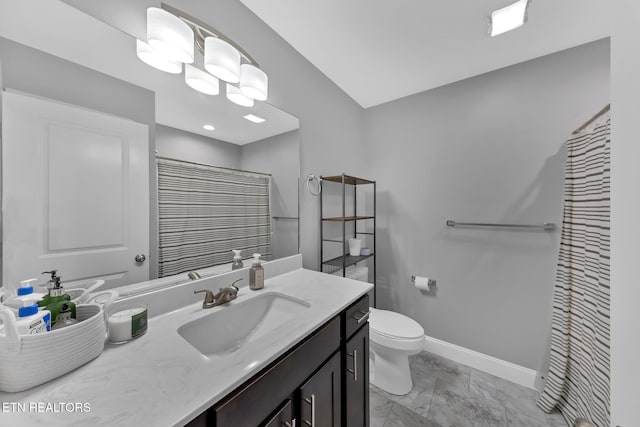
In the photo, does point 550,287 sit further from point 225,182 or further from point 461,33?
point 225,182

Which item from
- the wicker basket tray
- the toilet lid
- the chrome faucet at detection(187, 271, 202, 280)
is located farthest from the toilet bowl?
the wicker basket tray

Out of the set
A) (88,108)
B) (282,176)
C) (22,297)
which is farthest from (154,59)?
(22,297)

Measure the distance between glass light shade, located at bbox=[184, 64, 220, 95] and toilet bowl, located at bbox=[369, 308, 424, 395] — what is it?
5.80 feet

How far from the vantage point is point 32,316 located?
552mm

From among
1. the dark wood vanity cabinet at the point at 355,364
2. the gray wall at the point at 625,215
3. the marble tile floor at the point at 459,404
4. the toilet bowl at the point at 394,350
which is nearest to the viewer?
the gray wall at the point at 625,215

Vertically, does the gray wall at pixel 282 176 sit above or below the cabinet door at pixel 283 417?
above

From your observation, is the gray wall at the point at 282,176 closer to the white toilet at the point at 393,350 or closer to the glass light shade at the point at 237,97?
the glass light shade at the point at 237,97

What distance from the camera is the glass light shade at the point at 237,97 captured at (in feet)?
3.95

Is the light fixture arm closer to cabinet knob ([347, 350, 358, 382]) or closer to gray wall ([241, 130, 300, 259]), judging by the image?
gray wall ([241, 130, 300, 259])

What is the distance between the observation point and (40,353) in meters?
0.53

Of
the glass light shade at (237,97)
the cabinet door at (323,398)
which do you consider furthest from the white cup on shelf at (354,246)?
the glass light shade at (237,97)

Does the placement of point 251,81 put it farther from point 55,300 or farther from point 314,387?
point 314,387

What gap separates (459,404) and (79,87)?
8.25 feet

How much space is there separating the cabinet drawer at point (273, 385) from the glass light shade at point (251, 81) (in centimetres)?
119
